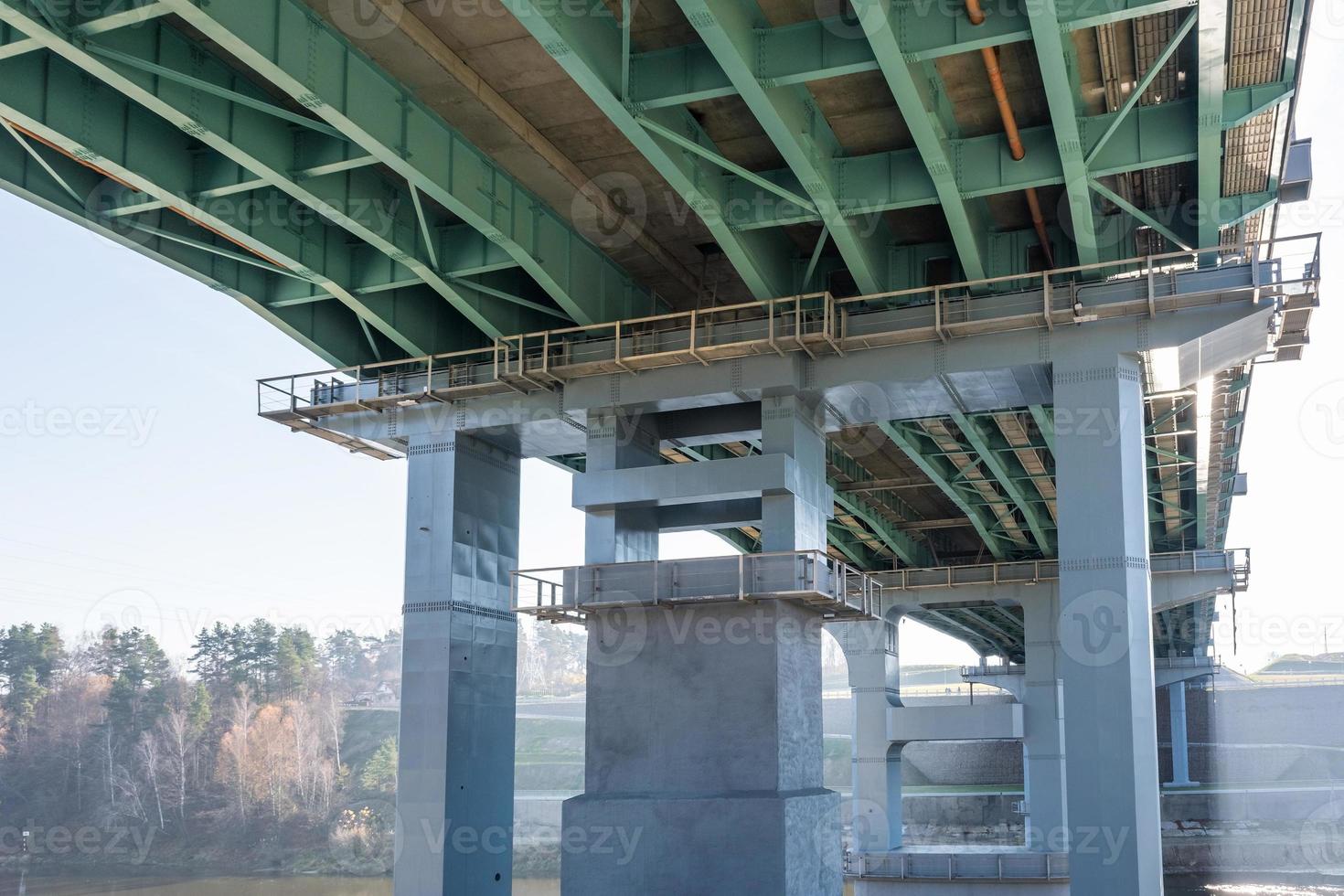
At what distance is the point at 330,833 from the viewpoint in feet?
308

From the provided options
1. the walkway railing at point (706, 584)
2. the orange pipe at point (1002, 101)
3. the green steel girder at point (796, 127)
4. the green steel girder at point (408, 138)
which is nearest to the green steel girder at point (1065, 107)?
the orange pipe at point (1002, 101)

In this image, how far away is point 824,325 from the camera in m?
26.1

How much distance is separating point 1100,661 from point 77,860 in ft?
258

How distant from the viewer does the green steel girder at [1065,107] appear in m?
18.1

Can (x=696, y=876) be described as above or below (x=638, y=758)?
below

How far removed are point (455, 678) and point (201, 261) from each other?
1079cm

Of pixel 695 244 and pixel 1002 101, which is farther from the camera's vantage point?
pixel 695 244

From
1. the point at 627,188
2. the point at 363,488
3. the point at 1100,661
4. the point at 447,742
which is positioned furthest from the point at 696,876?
the point at 363,488

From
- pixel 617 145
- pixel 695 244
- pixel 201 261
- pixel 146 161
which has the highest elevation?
pixel 617 145

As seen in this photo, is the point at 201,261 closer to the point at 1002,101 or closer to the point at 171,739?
the point at 1002,101

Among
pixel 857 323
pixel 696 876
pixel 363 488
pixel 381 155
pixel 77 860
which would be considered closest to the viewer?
pixel 381 155

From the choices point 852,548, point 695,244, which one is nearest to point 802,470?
point 695,244

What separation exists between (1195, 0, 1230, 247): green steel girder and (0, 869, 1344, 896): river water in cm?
5381

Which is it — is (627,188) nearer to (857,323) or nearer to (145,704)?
(857,323)
